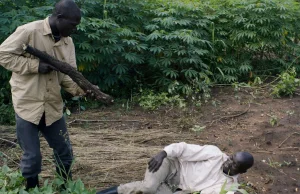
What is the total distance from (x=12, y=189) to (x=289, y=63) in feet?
18.8

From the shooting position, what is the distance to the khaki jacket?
2807 mm

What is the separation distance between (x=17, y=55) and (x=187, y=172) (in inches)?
64.8

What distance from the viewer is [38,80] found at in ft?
Answer: 9.68

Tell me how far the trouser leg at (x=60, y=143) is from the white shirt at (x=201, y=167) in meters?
0.80

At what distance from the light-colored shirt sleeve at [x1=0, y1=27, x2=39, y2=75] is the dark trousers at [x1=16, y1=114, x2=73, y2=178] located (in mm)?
390

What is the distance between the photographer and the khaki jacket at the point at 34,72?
9.21 ft

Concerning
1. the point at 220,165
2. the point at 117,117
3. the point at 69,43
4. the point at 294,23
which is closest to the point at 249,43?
the point at 294,23

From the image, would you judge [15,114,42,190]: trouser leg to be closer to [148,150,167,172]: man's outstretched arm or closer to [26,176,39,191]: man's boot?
[26,176,39,191]: man's boot

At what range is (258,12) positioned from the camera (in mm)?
7074

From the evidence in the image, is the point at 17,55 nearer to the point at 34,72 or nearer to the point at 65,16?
the point at 34,72

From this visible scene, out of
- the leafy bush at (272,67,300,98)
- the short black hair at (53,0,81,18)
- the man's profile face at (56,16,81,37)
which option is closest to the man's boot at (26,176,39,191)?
the man's profile face at (56,16,81,37)

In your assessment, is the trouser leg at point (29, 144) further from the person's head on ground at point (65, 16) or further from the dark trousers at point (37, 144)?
the person's head on ground at point (65, 16)

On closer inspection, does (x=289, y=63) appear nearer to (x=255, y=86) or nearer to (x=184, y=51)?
(x=255, y=86)

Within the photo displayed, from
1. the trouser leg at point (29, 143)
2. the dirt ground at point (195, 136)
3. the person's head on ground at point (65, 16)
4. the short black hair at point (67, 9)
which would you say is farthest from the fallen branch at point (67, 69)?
the dirt ground at point (195, 136)
